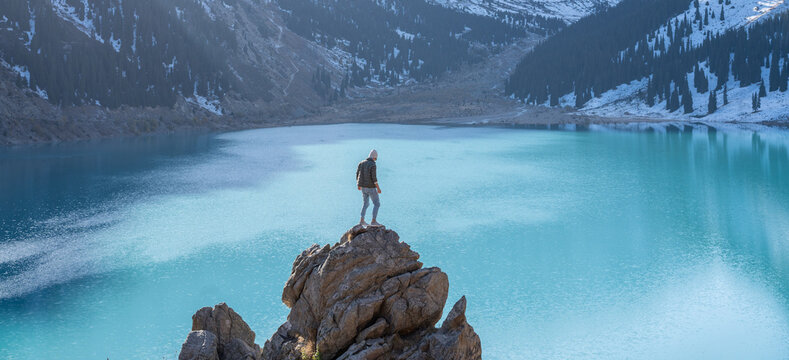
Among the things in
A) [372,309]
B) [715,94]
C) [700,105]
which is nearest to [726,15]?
[715,94]

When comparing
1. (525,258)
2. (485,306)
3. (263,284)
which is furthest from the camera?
(525,258)

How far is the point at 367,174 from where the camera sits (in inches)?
656

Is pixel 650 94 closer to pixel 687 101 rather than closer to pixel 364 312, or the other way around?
pixel 687 101

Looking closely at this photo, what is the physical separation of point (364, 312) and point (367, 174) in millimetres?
4093

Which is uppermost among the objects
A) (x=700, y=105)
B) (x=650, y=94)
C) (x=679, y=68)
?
(x=679, y=68)

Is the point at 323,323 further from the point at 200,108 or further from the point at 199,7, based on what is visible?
the point at 199,7

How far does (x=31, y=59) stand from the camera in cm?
9012

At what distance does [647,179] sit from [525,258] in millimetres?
28101

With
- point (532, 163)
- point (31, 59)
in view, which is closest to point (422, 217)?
point (532, 163)

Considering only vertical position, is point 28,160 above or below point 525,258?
above

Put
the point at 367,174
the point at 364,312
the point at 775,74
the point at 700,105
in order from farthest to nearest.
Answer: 1. the point at 700,105
2. the point at 775,74
3. the point at 367,174
4. the point at 364,312

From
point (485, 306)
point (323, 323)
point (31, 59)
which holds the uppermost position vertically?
point (31, 59)

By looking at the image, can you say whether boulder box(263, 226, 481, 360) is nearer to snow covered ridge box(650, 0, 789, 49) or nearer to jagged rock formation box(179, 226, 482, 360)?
jagged rock formation box(179, 226, 482, 360)

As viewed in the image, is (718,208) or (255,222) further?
(718,208)
